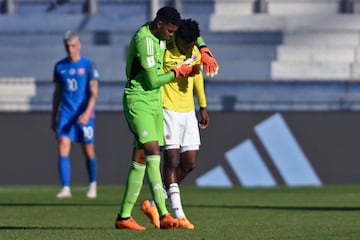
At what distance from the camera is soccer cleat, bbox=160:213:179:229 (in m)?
8.35

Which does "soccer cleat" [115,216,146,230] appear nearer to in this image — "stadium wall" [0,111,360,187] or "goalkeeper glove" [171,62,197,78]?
"goalkeeper glove" [171,62,197,78]

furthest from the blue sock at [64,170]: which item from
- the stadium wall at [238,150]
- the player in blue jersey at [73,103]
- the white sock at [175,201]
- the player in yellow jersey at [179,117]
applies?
the white sock at [175,201]

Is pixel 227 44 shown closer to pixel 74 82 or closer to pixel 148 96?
pixel 74 82

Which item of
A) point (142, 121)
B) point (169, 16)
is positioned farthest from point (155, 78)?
point (169, 16)

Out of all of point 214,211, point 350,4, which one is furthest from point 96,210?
point 350,4

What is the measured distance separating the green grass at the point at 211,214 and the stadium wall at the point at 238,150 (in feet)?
2.65

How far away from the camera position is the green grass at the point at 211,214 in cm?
804

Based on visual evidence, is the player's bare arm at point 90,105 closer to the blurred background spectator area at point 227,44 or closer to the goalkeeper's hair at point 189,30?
the goalkeeper's hair at point 189,30

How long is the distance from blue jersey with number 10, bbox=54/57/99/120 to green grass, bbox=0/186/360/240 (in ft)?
3.61

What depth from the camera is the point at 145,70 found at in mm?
8305

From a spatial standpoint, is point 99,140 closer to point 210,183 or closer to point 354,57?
point 210,183

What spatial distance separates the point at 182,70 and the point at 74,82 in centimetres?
602

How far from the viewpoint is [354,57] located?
21.8m

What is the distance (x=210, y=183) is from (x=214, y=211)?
21.4ft
